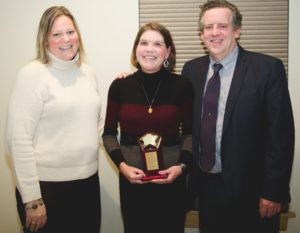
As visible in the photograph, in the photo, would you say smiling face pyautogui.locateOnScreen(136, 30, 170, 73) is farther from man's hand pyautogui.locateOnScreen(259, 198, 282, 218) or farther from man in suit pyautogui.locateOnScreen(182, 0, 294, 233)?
man's hand pyautogui.locateOnScreen(259, 198, 282, 218)

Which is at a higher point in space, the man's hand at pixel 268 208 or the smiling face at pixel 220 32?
the smiling face at pixel 220 32

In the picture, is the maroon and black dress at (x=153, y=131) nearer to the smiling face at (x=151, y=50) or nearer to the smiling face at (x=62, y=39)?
the smiling face at (x=151, y=50)

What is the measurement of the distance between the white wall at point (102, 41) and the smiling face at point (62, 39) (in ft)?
3.01

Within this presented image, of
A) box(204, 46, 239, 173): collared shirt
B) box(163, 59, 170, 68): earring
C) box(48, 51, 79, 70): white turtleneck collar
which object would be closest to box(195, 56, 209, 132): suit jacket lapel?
box(204, 46, 239, 173): collared shirt

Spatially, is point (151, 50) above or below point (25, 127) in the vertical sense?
above

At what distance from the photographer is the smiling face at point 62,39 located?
Result: 1739 millimetres

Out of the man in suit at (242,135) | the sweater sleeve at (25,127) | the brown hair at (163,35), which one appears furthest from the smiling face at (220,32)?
the sweater sleeve at (25,127)

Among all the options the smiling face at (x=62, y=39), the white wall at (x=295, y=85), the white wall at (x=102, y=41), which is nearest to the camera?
the smiling face at (x=62, y=39)

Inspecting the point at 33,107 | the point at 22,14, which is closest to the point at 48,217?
the point at 33,107

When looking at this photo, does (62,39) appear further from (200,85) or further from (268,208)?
(268,208)

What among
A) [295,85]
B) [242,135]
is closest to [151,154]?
[242,135]

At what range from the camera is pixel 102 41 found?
2.72 metres

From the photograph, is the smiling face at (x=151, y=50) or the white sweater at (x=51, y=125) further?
the smiling face at (x=151, y=50)

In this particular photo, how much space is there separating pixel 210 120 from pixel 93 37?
142cm
